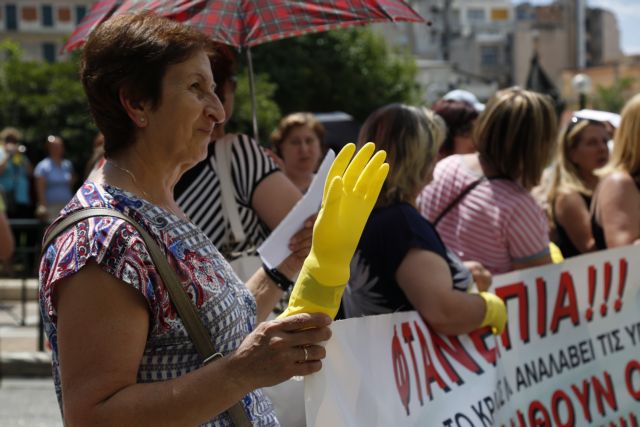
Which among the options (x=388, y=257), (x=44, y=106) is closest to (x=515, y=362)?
(x=388, y=257)

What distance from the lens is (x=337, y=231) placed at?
1.99m

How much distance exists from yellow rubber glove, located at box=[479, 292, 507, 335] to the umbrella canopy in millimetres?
1079

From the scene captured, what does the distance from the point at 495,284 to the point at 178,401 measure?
7.04 feet

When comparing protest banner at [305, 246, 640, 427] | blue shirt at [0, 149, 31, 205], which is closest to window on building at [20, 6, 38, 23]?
blue shirt at [0, 149, 31, 205]

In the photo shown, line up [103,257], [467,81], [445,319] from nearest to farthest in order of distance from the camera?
1. [103,257]
2. [445,319]
3. [467,81]

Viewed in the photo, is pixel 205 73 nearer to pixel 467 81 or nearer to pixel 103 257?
pixel 103 257

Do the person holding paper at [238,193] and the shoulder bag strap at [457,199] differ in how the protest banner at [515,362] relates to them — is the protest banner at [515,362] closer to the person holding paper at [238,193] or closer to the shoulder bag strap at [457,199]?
the shoulder bag strap at [457,199]

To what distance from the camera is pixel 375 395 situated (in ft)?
9.58

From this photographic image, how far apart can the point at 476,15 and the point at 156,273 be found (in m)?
133

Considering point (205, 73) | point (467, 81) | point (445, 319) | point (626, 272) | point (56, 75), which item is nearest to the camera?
point (205, 73)

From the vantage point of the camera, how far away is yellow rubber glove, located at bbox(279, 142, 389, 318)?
198 cm

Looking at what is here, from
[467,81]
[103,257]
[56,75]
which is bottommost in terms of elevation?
[467,81]

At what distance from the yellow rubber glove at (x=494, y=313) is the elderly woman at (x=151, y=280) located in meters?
1.35

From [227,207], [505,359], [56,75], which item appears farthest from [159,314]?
[56,75]
